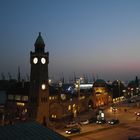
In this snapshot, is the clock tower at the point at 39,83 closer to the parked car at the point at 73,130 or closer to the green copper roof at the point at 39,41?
the green copper roof at the point at 39,41

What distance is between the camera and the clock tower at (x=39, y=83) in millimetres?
80375

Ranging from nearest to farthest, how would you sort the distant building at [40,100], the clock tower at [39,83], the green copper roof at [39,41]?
the clock tower at [39,83], the distant building at [40,100], the green copper roof at [39,41]

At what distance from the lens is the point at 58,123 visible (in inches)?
3219

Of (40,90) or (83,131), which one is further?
(40,90)

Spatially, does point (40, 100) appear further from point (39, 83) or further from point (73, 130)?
point (73, 130)

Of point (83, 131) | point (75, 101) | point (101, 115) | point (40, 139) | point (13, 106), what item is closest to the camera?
point (40, 139)

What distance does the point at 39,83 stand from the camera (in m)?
81.1

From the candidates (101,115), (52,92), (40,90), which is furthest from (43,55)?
(101,115)

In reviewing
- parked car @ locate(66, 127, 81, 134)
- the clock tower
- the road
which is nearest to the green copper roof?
the clock tower

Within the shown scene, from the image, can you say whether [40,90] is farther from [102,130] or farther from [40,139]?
[40,139]

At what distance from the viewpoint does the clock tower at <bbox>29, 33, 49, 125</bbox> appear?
80.4 meters

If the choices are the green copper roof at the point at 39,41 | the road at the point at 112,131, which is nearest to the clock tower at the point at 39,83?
the green copper roof at the point at 39,41

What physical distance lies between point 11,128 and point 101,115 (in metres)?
47.2

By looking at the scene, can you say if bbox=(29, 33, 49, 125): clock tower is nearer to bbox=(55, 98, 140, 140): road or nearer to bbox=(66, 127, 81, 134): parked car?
bbox=(55, 98, 140, 140): road
